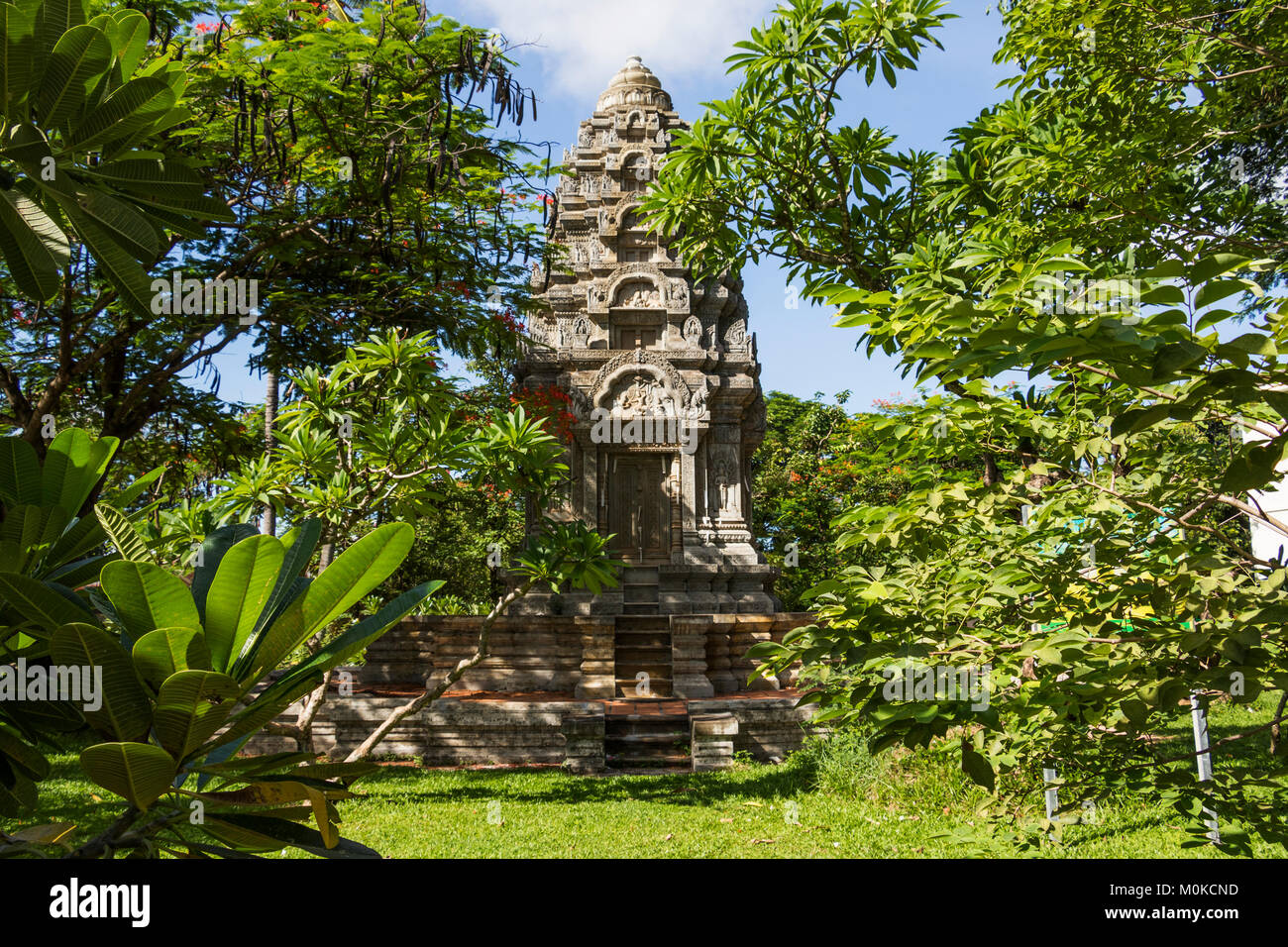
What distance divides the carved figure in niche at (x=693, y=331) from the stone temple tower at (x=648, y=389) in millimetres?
20

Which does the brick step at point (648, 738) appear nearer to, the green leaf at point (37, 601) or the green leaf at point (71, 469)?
the green leaf at point (71, 469)

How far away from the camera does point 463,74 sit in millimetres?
6582

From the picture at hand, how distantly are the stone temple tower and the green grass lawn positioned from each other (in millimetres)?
5375

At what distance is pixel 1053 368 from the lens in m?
2.22

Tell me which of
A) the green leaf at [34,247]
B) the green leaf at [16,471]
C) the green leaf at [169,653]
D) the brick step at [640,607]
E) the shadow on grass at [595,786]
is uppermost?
the green leaf at [34,247]

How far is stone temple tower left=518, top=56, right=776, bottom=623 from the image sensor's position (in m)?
14.0

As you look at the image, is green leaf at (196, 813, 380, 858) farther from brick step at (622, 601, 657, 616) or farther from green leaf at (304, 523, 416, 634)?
brick step at (622, 601, 657, 616)

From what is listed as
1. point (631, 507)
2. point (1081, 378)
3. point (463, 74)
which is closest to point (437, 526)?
point (631, 507)

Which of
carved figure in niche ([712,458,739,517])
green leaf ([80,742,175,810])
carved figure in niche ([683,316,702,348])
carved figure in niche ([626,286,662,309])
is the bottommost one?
green leaf ([80,742,175,810])

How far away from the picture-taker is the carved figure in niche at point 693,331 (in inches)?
582

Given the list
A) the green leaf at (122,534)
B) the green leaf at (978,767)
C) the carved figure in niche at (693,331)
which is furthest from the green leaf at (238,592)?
the carved figure in niche at (693,331)

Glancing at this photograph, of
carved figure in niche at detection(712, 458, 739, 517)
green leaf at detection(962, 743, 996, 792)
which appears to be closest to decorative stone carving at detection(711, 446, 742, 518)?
carved figure in niche at detection(712, 458, 739, 517)

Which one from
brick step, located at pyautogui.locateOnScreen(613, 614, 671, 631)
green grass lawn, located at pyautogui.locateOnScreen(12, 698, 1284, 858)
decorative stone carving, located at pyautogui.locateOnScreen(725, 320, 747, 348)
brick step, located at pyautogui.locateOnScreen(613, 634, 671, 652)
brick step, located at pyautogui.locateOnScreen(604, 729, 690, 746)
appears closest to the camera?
green grass lawn, located at pyautogui.locateOnScreen(12, 698, 1284, 858)

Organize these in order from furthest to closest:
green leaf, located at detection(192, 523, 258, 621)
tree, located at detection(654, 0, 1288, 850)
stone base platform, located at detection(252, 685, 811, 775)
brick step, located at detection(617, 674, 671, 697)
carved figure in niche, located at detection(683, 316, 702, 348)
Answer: carved figure in niche, located at detection(683, 316, 702, 348) → brick step, located at detection(617, 674, 671, 697) → stone base platform, located at detection(252, 685, 811, 775) → tree, located at detection(654, 0, 1288, 850) → green leaf, located at detection(192, 523, 258, 621)
